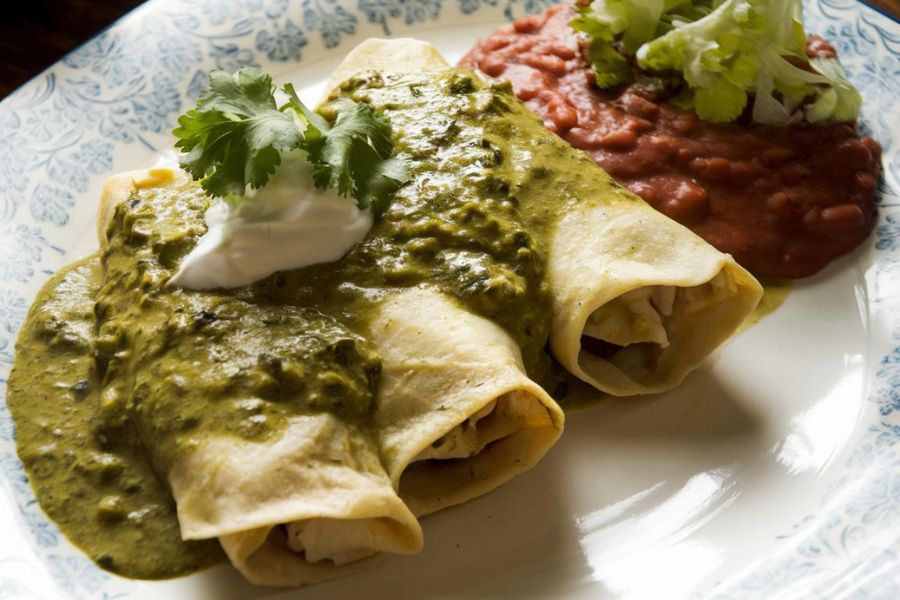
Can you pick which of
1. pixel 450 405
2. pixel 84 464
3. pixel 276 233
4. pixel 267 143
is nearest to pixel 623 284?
pixel 450 405

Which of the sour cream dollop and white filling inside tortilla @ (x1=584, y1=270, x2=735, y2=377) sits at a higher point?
the sour cream dollop

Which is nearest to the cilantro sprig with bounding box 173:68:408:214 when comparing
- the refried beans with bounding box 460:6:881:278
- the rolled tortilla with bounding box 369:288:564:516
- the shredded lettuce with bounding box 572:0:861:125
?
the rolled tortilla with bounding box 369:288:564:516

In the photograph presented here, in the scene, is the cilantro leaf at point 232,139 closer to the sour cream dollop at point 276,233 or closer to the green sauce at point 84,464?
the sour cream dollop at point 276,233

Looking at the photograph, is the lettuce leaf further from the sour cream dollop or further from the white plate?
the sour cream dollop

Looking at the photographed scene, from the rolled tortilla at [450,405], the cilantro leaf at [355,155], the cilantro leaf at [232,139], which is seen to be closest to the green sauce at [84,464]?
the rolled tortilla at [450,405]

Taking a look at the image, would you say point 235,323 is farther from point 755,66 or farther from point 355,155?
point 755,66

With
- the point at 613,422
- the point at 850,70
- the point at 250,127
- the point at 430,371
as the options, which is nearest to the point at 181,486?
the point at 430,371

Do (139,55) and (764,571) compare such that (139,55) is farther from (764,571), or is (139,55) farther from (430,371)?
(764,571)
